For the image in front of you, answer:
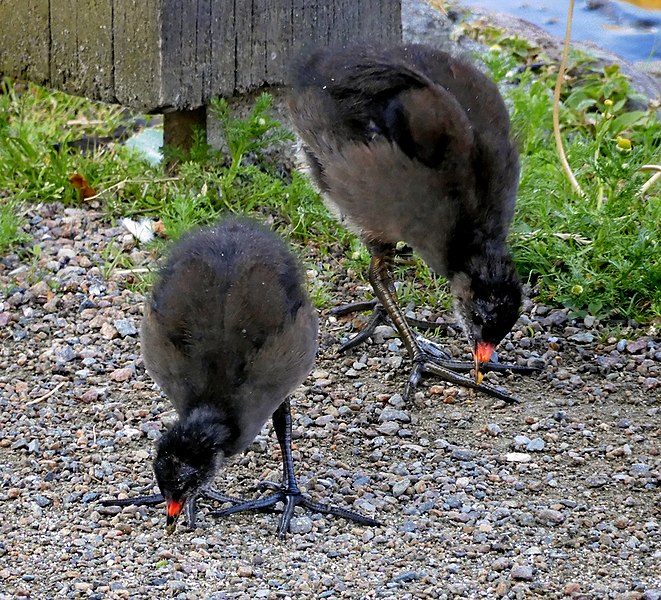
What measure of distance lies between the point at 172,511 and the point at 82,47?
3400mm

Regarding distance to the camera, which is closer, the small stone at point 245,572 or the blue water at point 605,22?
the small stone at point 245,572

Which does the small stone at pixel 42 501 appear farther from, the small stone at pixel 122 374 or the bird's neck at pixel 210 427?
the small stone at pixel 122 374

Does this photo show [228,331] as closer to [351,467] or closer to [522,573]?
[351,467]

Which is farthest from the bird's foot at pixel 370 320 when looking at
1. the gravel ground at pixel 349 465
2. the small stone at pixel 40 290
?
the small stone at pixel 40 290

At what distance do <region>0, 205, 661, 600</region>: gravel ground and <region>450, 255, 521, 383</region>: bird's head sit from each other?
305 mm

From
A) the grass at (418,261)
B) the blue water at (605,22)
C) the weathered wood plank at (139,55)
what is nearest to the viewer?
the grass at (418,261)

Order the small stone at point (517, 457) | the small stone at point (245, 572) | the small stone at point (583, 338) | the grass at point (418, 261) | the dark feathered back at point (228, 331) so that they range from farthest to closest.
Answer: the grass at point (418, 261) < the small stone at point (583, 338) < the small stone at point (517, 457) < the dark feathered back at point (228, 331) < the small stone at point (245, 572)

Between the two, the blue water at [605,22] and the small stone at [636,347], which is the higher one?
the blue water at [605,22]

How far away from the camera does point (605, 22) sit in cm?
1005

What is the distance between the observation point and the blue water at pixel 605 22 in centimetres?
959

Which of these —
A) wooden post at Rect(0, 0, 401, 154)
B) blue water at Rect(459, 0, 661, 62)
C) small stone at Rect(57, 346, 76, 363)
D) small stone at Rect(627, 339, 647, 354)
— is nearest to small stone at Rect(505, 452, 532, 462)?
small stone at Rect(627, 339, 647, 354)

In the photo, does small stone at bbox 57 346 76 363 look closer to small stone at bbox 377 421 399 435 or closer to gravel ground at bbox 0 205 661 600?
gravel ground at bbox 0 205 661 600

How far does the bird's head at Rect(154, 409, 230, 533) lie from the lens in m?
3.84

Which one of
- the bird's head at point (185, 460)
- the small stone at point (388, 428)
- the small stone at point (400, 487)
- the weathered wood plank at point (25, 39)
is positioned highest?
the weathered wood plank at point (25, 39)
